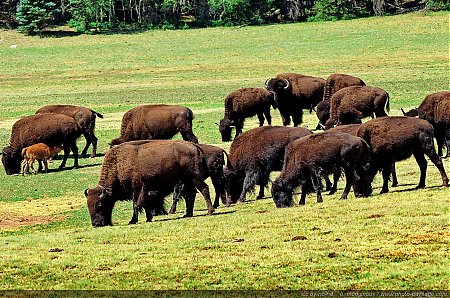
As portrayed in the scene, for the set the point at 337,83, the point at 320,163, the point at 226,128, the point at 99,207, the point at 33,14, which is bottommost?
the point at 33,14

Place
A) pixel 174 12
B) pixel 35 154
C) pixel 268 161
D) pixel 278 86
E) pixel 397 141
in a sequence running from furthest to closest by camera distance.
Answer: pixel 174 12 → pixel 278 86 → pixel 35 154 → pixel 268 161 → pixel 397 141

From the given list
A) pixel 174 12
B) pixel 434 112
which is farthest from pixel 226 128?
pixel 174 12

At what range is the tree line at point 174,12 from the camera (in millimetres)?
85562

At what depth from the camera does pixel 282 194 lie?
57.7ft

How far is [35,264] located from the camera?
1312 cm

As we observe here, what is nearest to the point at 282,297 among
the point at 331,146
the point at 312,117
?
the point at 331,146

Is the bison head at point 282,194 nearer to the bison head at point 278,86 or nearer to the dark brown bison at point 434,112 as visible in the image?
the dark brown bison at point 434,112

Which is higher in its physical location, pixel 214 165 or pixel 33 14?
pixel 214 165

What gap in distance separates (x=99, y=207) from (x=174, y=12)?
7661 centimetres

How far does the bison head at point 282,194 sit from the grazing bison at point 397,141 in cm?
162

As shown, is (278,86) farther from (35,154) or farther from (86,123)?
(35,154)

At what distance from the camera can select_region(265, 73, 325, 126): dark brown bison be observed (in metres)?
31.5

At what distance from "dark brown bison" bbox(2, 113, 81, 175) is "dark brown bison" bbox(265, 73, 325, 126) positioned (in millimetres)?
7295

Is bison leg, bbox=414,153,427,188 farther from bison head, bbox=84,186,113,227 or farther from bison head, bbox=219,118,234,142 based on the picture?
bison head, bbox=219,118,234,142
